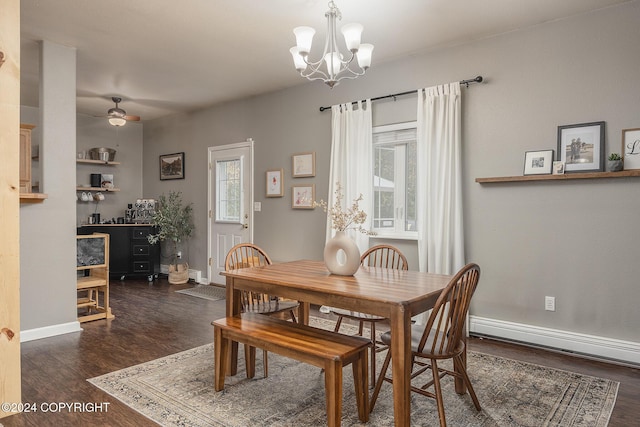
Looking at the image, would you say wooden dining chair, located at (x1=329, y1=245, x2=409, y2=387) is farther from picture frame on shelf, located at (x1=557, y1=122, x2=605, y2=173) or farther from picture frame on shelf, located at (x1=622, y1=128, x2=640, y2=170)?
picture frame on shelf, located at (x1=622, y1=128, x2=640, y2=170)

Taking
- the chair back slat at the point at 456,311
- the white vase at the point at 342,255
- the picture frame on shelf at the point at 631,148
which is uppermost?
the picture frame on shelf at the point at 631,148

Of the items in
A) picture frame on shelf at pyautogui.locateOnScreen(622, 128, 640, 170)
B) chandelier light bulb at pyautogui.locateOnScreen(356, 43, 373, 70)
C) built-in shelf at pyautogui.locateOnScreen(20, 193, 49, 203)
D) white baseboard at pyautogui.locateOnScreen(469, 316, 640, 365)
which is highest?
chandelier light bulb at pyautogui.locateOnScreen(356, 43, 373, 70)

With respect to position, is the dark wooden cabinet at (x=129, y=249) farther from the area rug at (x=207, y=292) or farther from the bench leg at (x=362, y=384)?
the bench leg at (x=362, y=384)

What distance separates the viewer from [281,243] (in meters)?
5.29

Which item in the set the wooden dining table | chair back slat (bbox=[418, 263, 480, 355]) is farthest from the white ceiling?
chair back slat (bbox=[418, 263, 480, 355])

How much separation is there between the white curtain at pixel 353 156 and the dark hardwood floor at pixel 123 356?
1.71m

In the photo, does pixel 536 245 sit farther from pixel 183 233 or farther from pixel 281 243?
pixel 183 233

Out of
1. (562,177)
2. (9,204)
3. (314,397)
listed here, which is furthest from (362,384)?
(562,177)

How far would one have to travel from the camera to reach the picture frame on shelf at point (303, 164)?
195 inches

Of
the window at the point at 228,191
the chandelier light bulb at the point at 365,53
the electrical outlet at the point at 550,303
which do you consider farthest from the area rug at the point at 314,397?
the window at the point at 228,191

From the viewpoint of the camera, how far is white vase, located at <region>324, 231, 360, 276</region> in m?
2.50

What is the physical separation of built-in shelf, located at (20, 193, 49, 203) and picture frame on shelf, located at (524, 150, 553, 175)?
13.6 ft

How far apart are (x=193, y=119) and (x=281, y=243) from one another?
273cm

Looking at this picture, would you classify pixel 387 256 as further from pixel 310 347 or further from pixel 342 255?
pixel 310 347
